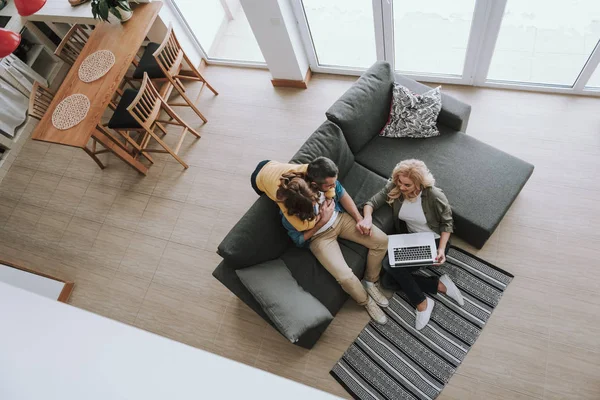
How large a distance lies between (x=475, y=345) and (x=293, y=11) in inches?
134

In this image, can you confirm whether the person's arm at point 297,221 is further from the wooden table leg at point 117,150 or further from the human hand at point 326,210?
the wooden table leg at point 117,150

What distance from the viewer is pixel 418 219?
2789mm

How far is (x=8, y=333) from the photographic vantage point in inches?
33.0

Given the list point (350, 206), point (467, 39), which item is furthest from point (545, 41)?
point (350, 206)

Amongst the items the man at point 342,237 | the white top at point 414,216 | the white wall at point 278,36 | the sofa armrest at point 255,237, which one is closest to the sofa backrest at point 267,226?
the sofa armrest at point 255,237

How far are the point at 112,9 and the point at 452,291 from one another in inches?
158

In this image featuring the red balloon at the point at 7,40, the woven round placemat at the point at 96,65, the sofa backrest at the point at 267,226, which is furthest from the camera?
the woven round placemat at the point at 96,65

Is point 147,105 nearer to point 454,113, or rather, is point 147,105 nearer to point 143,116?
point 143,116

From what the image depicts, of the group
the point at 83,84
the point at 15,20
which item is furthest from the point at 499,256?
the point at 15,20

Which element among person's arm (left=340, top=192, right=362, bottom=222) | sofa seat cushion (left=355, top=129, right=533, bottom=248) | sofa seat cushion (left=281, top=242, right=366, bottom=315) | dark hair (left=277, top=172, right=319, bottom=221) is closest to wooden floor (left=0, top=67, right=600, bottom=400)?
sofa seat cushion (left=281, top=242, right=366, bottom=315)

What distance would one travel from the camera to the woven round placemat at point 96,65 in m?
3.66

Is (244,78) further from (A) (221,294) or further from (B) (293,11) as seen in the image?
(A) (221,294)

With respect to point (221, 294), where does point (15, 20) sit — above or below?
above

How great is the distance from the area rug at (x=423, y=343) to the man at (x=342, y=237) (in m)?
0.16
